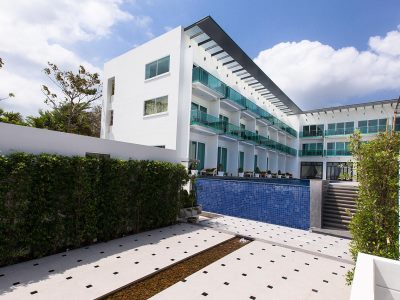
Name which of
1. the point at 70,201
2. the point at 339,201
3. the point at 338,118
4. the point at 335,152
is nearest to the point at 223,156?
the point at 339,201

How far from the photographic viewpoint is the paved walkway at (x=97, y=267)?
4129 millimetres

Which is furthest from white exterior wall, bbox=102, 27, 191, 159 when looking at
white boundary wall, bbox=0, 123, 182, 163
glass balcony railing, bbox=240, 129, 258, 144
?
white boundary wall, bbox=0, 123, 182, 163

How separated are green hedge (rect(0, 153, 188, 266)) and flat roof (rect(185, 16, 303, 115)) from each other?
11012 millimetres

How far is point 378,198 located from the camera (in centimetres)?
393

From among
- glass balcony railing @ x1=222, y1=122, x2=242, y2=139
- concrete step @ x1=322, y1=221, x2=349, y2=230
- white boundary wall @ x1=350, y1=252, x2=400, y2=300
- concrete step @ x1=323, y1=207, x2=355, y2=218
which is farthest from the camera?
glass balcony railing @ x1=222, y1=122, x2=242, y2=139

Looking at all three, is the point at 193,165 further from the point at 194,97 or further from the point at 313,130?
the point at 313,130

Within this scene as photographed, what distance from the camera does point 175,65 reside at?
1586 centimetres

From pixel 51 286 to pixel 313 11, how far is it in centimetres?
1143

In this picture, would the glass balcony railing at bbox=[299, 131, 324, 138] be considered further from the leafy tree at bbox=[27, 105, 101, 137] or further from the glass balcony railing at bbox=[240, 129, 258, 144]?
Answer: the leafy tree at bbox=[27, 105, 101, 137]

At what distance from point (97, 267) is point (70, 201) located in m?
1.83

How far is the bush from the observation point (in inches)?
149

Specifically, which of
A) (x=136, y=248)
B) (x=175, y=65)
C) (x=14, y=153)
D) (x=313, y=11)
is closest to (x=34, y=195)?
(x=14, y=153)

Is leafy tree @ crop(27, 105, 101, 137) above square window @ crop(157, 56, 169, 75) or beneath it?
beneath

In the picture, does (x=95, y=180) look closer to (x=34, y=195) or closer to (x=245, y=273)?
(x=34, y=195)
